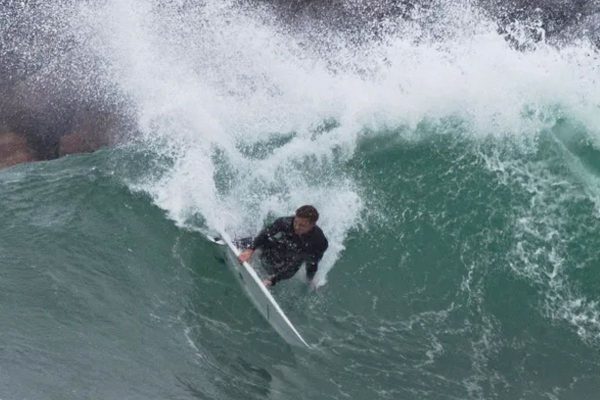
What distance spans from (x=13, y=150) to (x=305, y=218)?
726 cm

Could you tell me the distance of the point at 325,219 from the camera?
470 inches

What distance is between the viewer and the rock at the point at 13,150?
48.7ft

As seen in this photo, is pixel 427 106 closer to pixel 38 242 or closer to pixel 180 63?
pixel 180 63

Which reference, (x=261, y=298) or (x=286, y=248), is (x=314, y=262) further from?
(x=261, y=298)

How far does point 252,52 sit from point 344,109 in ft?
8.96

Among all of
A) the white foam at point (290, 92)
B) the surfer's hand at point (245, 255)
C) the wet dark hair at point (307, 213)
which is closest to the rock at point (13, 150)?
the white foam at point (290, 92)

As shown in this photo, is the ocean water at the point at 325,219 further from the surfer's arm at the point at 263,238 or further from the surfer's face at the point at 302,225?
the surfer's face at the point at 302,225

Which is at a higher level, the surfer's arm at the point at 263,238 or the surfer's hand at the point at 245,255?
Result: the surfer's arm at the point at 263,238

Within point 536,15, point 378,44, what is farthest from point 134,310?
point 536,15

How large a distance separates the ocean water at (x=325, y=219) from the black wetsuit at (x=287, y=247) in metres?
0.44

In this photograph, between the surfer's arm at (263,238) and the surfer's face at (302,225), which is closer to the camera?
the surfer's face at (302,225)

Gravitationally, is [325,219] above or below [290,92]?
below

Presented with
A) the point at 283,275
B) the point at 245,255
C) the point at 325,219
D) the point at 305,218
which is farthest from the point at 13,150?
the point at 305,218

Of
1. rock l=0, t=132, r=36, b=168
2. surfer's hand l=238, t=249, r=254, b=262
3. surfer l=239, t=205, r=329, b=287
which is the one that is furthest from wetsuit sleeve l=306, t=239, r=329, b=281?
rock l=0, t=132, r=36, b=168
